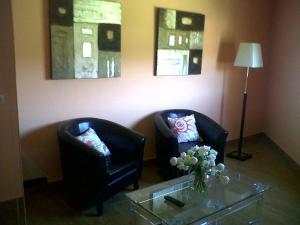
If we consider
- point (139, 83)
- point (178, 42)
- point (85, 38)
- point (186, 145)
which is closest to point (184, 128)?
point (186, 145)

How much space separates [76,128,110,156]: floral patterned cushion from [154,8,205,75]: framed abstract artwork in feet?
3.93

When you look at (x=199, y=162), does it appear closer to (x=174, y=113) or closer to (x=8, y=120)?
(x=8, y=120)

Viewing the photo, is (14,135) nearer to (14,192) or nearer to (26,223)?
(14,192)

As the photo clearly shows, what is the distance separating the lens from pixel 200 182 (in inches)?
96.6

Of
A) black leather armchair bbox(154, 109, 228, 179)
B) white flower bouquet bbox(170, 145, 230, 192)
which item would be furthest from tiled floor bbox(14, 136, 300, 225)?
white flower bouquet bbox(170, 145, 230, 192)

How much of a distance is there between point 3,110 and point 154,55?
1.97 meters

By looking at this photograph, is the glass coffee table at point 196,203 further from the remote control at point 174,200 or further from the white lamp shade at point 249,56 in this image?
the white lamp shade at point 249,56

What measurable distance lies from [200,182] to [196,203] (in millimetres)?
167

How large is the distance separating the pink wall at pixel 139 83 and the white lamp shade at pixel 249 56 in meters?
0.43

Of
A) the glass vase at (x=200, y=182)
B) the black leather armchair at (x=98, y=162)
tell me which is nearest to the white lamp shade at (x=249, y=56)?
the black leather armchair at (x=98, y=162)

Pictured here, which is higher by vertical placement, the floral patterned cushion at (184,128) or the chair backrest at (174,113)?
the chair backrest at (174,113)

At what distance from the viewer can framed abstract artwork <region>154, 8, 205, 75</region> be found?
378 cm

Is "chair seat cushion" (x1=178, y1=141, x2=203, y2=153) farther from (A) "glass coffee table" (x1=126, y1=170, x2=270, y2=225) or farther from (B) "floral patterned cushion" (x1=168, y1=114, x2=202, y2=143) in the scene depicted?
(A) "glass coffee table" (x1=126, y1=170, x2=270, y2=225)

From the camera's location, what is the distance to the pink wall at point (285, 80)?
4.30 m
